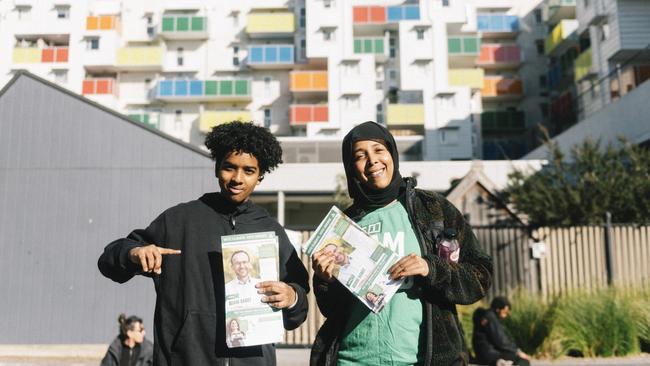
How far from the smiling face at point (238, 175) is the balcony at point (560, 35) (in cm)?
4458

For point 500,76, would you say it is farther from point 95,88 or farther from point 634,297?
point 634,297

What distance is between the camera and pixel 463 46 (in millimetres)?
45844

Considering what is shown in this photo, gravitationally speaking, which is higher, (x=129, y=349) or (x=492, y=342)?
(x=129, y=349)

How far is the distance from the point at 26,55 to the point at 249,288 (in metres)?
50.6

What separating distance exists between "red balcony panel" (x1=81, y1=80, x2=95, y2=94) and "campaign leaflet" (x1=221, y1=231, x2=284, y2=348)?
46.8 m

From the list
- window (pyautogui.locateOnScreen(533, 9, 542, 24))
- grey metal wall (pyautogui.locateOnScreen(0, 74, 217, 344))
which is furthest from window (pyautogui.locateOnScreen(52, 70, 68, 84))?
window (pyautogui.locateOnScreen(533, 9, 542, 24))

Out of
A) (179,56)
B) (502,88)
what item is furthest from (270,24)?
(502,88)

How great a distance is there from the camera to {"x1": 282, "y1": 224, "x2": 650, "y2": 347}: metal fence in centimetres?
1398

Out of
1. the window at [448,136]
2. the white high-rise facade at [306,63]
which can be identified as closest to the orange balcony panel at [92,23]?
the white high-rise facade at [306,63]

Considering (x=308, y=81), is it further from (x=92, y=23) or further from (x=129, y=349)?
(x=129, y=349)

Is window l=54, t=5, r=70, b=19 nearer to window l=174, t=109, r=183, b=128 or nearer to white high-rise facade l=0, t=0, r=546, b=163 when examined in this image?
white high-rise facade l=0, t=0, r=546, b=163

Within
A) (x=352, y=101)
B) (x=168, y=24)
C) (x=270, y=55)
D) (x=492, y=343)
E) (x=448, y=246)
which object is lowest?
(x=492, y=343)

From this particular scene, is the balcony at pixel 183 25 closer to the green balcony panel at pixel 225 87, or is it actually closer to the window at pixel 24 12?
the green balcony panel at pixel 225 87

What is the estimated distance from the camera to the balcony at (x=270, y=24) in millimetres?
46781
